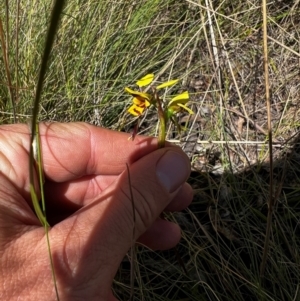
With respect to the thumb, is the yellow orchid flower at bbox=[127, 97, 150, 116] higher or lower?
higher

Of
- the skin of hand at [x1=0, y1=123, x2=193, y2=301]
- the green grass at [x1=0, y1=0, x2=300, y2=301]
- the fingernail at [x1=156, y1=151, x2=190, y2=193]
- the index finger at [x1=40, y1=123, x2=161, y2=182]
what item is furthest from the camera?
the green grass at [x1=0, y1=0, x2=300, y2=301]

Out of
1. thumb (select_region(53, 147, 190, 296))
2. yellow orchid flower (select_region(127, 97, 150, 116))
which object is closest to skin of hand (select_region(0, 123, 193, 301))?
thumb (select_region(53, 147, 190, 296))

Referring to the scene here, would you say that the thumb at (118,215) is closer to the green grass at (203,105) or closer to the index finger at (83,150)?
the index finger at (83,150)

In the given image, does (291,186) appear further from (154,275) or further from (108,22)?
(108,22)

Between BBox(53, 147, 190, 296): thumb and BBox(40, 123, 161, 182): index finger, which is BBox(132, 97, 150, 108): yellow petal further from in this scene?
BBox(40, 123, 161, 182): index finger

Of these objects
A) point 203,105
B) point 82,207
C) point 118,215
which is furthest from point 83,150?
point 203,105

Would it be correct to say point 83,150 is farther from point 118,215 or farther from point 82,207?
point 118,215

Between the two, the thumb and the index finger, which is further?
the index finger

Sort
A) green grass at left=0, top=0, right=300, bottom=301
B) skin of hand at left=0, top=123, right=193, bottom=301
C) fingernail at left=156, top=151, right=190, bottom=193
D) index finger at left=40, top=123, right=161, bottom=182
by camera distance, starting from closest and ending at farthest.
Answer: skin of hand at left=0, top=123, right=193, bottom=301 → fingernail at left=156, top=151, right=190, bottom=193 → index finger at left=40, top=123, right=161, bottom=182 → green grass at left=0, top=0, right=300, bottom=301
